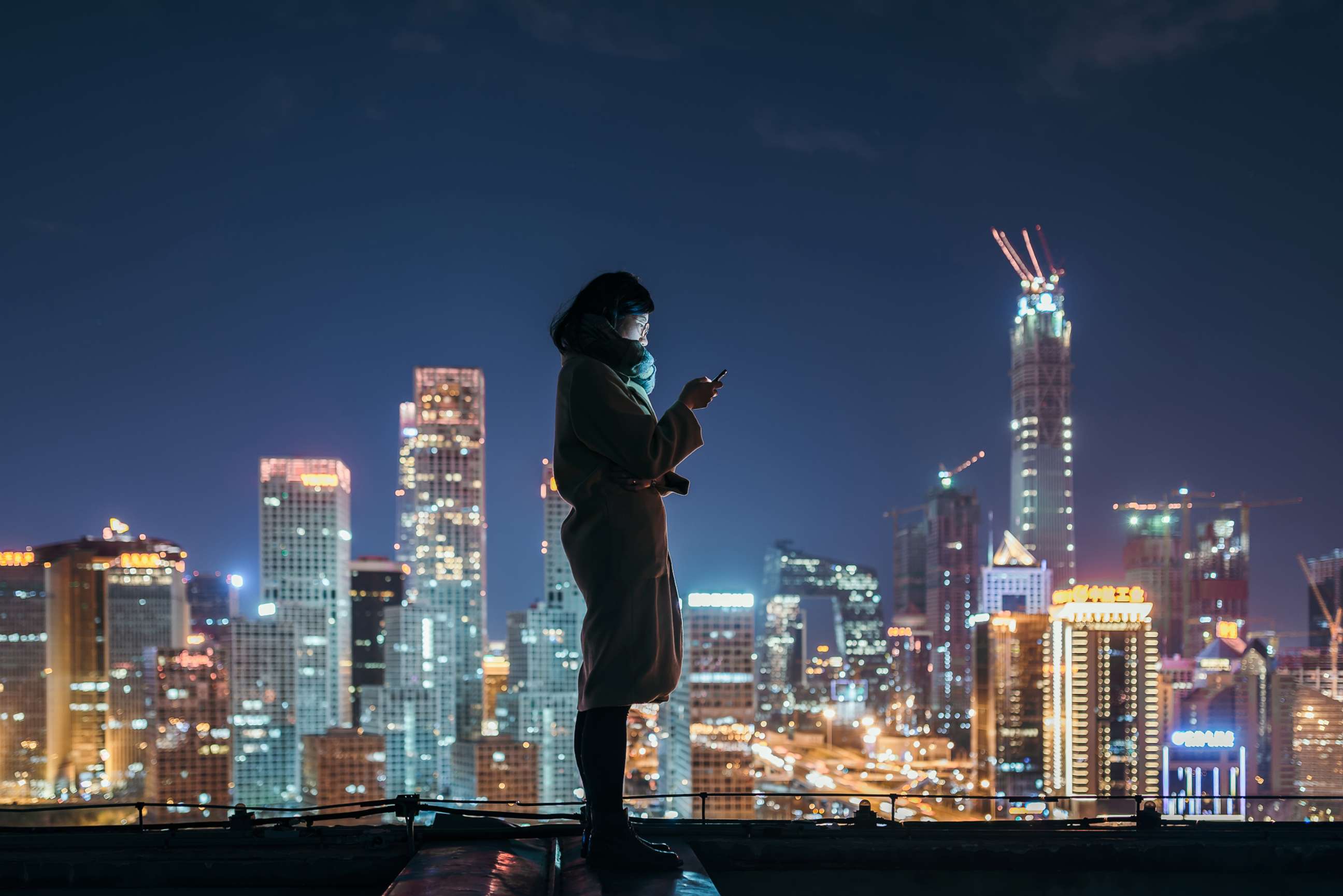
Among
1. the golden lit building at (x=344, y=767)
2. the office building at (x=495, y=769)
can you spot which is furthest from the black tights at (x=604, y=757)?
the golden lit building at (x=344, y=767)

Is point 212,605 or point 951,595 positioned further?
point 951,595

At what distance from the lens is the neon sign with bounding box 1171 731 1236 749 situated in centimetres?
5603

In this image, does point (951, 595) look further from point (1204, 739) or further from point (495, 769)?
point (495, 769)

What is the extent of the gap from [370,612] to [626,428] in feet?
273

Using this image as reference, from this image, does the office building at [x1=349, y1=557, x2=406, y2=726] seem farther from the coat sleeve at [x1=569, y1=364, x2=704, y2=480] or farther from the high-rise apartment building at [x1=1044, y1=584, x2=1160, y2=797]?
the coat sleeve at [x1=569, y1=364, x2=704, y2=480]

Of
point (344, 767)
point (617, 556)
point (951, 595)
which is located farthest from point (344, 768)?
point (951, 595)

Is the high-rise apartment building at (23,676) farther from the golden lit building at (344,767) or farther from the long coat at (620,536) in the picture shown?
the long coat at (620,536)

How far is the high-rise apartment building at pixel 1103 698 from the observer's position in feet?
178

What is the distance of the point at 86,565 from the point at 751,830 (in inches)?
3002

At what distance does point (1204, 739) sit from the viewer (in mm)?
56688

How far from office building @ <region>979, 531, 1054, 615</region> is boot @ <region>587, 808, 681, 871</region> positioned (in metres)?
104

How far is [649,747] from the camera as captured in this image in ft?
202

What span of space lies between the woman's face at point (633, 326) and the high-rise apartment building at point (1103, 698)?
181 feet

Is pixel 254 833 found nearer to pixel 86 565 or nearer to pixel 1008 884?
pixel 1008 884
